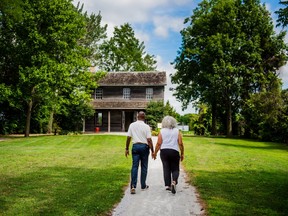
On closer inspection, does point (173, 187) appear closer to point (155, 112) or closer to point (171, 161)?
point (171, 161)

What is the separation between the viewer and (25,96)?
1158 inches

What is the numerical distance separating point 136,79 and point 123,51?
18.3 m

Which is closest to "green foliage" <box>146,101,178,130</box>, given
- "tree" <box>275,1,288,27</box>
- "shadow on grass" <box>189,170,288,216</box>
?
"shadow on grass" <box>189,170,288,216</box>

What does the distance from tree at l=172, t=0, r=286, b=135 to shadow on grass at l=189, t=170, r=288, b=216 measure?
22678mm

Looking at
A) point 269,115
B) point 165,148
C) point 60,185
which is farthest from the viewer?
point 269,115

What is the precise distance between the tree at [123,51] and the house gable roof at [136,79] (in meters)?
14.4

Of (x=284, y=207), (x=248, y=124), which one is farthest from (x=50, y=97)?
(x=284, y=207)

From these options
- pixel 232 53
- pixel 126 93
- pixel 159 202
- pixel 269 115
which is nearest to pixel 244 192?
pixel 159 202

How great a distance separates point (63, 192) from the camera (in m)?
8.42

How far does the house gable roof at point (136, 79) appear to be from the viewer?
136 ft

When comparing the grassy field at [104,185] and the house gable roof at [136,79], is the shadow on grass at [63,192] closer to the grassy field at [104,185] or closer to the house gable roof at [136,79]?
the grassy field at [104,185]

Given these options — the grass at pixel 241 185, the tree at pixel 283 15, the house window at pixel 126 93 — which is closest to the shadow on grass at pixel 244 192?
the grass at pixel 241 185

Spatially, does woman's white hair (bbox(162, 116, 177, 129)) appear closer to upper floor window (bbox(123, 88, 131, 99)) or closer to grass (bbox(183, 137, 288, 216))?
grass (bbox(183, 137, 288, 216))

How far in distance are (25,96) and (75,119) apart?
9.88m
